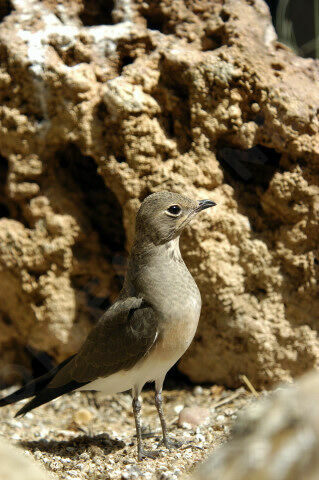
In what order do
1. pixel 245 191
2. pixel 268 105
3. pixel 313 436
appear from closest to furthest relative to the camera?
pixel 313 436 < pixel 268 105 < pixel 245 191

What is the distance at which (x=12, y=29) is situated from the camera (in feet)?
15.6

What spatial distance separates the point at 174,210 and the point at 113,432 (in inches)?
75.2

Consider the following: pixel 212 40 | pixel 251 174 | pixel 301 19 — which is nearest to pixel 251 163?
pixel 251 174

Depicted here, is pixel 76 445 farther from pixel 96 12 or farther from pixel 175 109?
pixel 96 12

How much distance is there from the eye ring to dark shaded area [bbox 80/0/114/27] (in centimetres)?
195

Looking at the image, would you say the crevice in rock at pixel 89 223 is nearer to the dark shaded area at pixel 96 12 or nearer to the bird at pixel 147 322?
the bird at pixel 147 322

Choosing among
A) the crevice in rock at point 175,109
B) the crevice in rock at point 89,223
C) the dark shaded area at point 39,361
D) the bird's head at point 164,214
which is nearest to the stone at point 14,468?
the bird's head at point 164,214

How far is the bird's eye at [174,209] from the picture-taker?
4.04 m

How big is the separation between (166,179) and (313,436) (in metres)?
3.05

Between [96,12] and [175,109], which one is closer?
[175,109]

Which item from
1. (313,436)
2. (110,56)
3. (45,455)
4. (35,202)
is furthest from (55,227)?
(313,436)

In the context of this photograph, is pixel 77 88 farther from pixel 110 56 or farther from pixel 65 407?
pixel 65 407

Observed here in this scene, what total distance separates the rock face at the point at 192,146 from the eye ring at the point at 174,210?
55cm

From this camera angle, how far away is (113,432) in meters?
4.64
